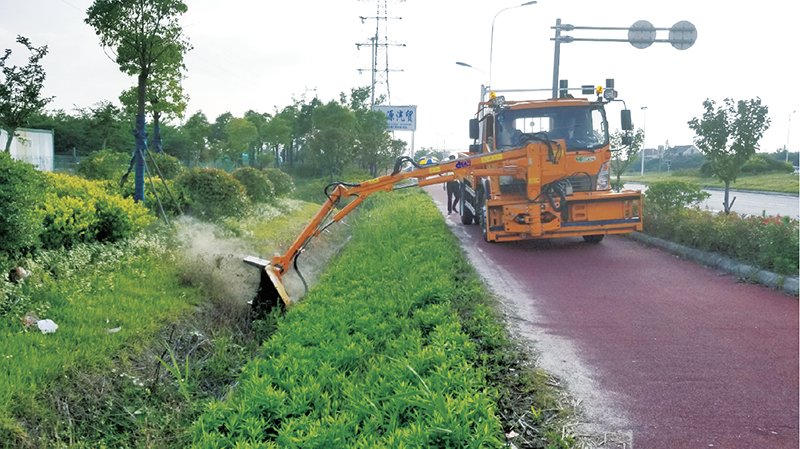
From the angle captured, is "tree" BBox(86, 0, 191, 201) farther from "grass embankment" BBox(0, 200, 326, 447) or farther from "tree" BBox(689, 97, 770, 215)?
"tree" BBox(689, 97, 770, 215)

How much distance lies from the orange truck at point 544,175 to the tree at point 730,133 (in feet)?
10.8

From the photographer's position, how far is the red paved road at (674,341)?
3852 mm

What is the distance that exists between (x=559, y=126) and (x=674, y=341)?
663 cm

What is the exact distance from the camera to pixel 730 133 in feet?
42.6

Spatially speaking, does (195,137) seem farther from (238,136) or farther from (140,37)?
(140,37)

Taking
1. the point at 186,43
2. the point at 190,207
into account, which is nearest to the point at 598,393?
the point at 186,43

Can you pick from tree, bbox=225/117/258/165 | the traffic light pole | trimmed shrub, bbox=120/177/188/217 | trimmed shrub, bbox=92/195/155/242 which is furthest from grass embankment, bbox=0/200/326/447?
tree, bbox=225/117/258/165

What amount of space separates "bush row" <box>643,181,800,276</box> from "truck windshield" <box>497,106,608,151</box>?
2.14m

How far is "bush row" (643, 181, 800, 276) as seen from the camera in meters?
7.88

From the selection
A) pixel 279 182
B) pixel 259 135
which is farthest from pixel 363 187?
pixel 259 135

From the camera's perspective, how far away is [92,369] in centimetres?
484

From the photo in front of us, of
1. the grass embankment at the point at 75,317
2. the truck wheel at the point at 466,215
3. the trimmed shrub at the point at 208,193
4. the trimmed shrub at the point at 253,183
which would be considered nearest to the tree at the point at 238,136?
the trimmed shrub at the point at 253,183

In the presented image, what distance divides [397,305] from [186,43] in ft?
23.8

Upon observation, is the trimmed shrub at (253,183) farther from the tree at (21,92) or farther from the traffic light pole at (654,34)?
the traffic light pole at (654,34)
